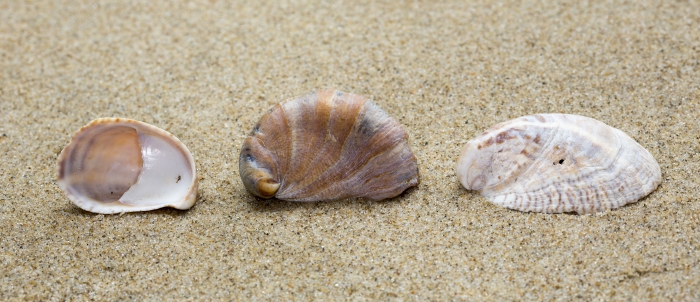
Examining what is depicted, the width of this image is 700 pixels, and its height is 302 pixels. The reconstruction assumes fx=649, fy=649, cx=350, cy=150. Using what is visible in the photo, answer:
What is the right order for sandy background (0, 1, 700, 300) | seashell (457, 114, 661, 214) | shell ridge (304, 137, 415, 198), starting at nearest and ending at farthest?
sandy background (0, 1, 700, 300)
seashell (457, 114, 661, 214)
shell ridge (304, 137, 415, 198)

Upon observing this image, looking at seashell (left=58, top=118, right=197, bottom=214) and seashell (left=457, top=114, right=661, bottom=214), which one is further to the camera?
seashell (left=58, top=118, right=197, bottom=214)

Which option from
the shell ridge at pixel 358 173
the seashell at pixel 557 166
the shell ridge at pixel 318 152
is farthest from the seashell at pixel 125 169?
the seashell at pixel 557 166

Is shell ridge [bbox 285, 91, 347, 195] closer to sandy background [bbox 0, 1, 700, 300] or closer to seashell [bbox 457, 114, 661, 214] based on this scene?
sandy background [bbox 0, 1, 700, 300]

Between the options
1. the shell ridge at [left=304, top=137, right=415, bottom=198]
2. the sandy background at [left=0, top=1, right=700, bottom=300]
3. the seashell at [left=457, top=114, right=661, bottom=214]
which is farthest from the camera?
the shell ridge at [left=304, top=137, right=415, bottom=198]

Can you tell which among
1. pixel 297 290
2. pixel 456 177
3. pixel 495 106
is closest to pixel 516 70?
pixel 495 106

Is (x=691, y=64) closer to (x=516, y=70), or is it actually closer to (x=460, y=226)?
(x=516, y=70)

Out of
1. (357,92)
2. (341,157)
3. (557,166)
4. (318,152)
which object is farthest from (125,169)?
(557,166)

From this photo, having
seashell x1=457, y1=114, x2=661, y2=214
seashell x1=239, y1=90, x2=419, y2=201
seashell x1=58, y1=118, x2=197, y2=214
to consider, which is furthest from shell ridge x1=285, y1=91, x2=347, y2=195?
seashell x1=457, y1=114, x2=661, y2=214
